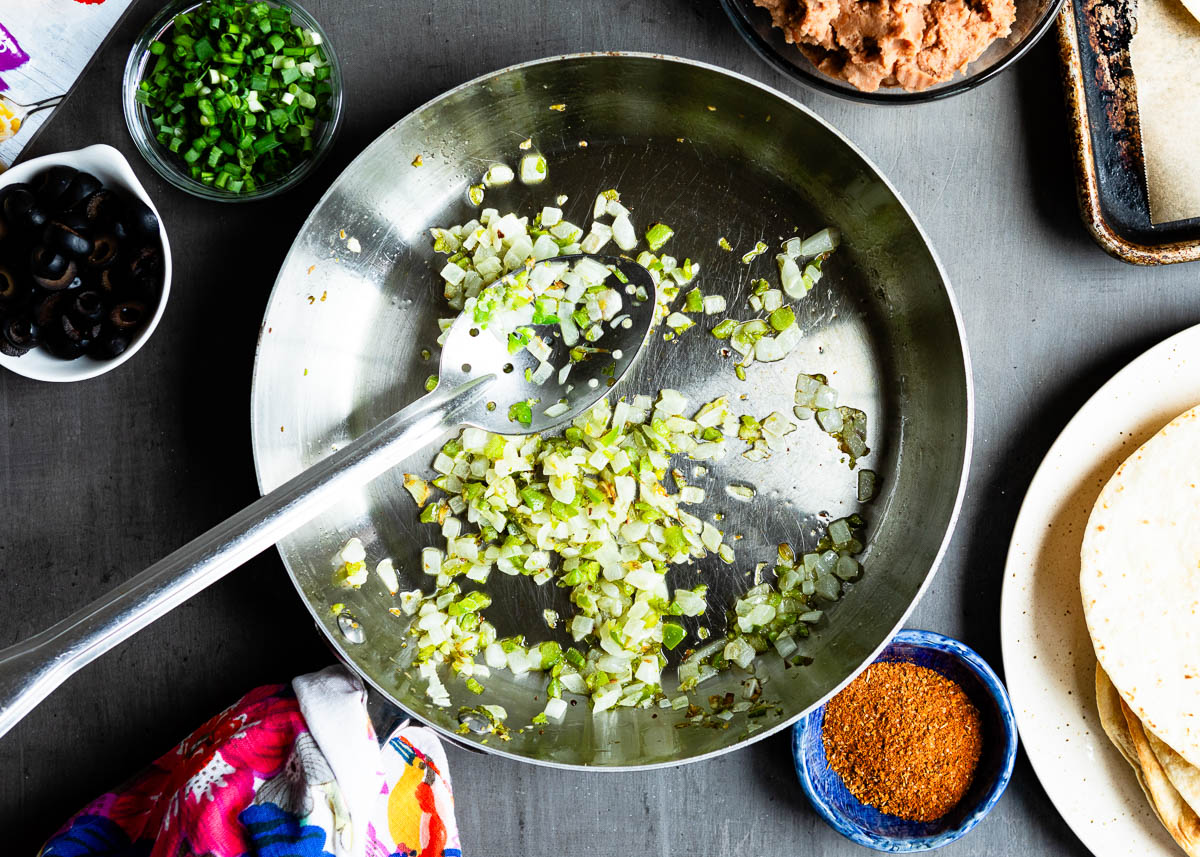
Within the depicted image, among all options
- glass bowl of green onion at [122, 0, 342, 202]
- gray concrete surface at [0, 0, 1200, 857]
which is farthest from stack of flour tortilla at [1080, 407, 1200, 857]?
glass bowl of green onion at [122, 0, 342, 202]

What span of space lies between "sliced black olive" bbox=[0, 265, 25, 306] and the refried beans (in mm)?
1055

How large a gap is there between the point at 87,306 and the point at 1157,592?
59.9 inches

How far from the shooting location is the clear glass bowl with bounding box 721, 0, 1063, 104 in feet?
3.70

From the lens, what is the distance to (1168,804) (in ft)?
4.06

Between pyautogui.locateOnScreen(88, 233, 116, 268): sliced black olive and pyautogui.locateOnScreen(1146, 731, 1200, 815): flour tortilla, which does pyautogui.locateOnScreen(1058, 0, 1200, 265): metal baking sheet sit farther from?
pyautogui.locateOnScreen(88, 233, 116, 268): sliced black olive

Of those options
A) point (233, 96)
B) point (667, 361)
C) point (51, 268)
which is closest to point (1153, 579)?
point (667, 361)

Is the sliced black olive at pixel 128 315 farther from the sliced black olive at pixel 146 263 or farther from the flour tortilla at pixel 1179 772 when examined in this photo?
the flour tortilla at pixel 1179 772

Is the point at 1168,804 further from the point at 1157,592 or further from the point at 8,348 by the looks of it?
the point at 8,348

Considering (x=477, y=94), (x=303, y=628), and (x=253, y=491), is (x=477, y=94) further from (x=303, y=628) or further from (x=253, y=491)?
Answer: (x=303, y=628)

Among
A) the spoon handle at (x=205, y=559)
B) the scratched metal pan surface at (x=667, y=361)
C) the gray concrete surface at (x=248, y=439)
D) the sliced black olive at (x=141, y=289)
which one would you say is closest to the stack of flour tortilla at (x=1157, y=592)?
the gray concrete surface at (x=248, y=439)

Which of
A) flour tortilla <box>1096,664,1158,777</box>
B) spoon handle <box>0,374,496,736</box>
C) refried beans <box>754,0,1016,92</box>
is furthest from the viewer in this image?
flour tortilla <box>1096,664,1158,777</box>

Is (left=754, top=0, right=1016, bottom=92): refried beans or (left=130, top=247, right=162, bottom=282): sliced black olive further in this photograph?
(left=130, top=247, right=162, bottom=282): sliced black olive

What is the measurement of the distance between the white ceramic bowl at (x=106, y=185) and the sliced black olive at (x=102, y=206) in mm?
21

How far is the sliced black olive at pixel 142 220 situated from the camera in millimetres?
1177
